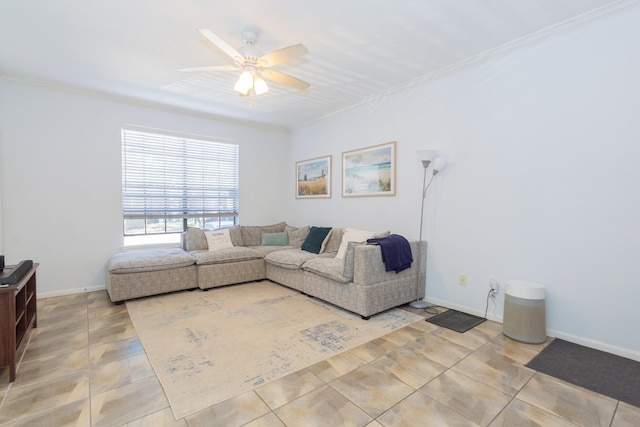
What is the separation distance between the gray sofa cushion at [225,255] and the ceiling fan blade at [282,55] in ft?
8.76

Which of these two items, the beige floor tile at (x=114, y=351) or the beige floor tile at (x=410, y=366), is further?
the beige floor tile at (x=114, y=351)

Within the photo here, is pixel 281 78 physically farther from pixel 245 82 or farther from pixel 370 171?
pixel 370 171

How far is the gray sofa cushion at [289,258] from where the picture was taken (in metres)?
4.01

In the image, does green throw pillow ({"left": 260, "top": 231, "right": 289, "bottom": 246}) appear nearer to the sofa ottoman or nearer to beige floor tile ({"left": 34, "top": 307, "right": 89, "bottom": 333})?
the sofa ottoman

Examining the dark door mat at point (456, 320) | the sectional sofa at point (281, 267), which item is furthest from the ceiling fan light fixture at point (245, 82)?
the dark door mat at point (456, 320)

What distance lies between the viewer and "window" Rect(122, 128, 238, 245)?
446 cm

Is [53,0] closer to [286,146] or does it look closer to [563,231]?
[286,146]

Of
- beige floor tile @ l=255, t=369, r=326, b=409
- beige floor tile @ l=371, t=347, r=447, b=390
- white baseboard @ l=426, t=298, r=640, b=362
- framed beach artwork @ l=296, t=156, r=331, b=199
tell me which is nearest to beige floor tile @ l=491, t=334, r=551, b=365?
white baseboard @ l=426, t=298, r=640, b=362

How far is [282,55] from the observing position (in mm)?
2420

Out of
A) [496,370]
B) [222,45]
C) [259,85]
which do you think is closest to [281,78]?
[259,85]

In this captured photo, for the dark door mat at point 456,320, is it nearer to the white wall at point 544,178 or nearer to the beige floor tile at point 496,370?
the white wall at point 544,178

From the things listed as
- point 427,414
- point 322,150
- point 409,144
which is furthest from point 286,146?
point 427,414

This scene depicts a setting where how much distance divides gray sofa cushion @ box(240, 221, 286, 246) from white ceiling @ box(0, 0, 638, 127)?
227 centimetres

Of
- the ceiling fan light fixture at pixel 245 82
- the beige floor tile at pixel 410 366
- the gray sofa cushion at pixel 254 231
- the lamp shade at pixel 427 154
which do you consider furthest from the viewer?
the gray sofa cushion at pixel 254 231
